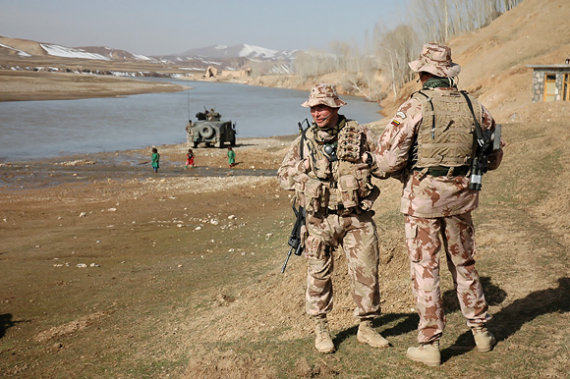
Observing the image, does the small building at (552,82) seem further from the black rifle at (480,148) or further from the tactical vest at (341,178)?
the tactical vest at (341,178)

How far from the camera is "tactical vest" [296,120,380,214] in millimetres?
4332

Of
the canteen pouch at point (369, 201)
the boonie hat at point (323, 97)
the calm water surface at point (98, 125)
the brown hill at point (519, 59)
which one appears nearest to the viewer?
the boonie hat at point (323, 97)

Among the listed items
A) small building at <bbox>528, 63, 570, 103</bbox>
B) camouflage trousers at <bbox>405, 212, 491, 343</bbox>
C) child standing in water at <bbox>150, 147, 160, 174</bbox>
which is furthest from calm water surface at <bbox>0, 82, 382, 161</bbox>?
camouflage trousers at <bbox>405, 212, 491, 343</bbox>

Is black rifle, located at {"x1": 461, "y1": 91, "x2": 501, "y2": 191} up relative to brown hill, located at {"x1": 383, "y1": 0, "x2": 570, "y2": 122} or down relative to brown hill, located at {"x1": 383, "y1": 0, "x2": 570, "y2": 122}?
down

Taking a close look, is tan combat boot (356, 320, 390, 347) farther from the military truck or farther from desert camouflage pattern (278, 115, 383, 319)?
the military truck

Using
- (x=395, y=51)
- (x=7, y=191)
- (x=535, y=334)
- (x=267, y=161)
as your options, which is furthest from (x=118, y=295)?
(x=395, y=51)

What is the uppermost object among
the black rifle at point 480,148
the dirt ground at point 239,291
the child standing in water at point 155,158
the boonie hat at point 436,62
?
the boonie hat at point 436,62

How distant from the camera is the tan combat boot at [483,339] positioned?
409 cm

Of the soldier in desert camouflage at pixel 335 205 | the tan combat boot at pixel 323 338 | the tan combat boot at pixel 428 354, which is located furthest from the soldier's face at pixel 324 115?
the tan combat boot at pixel 428 354

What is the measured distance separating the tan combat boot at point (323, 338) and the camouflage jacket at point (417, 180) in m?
1.19

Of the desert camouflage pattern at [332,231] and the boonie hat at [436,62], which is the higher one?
the boonie hat at [436,62]

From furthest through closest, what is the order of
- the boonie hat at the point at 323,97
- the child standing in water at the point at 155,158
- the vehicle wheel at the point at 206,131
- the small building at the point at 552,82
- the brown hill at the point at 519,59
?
the vehicle wheel at the point at 206,131 → the brown hill at the point at 519,59 → the small building at the point at 552,82 → the child standing in water at the point at 155,158 → the boonie hat at the point at 323,97

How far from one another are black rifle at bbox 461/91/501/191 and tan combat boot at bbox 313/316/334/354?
1.60 meters

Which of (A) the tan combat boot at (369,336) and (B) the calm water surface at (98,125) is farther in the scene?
(B) the calm water surface at (98,125)
